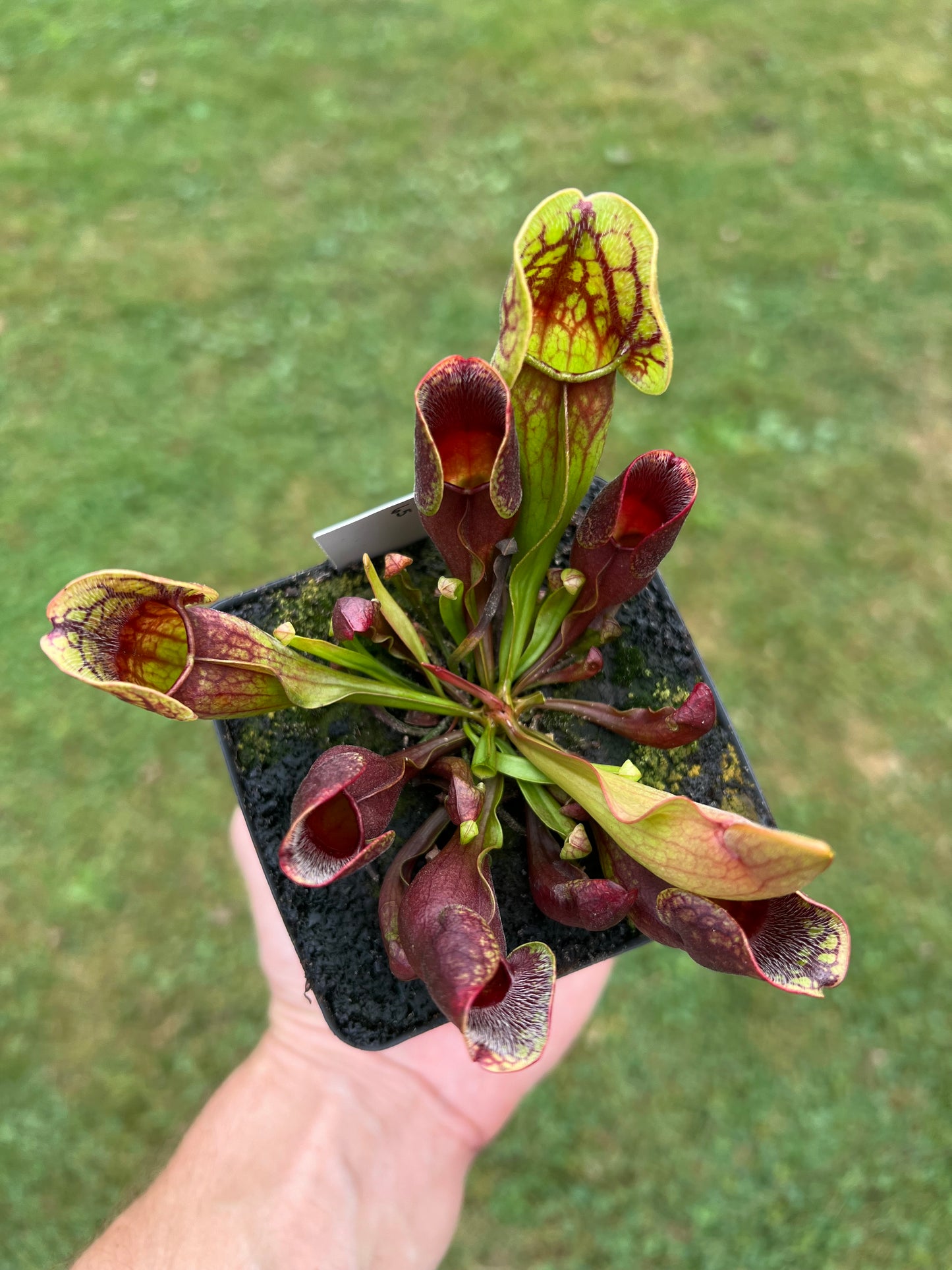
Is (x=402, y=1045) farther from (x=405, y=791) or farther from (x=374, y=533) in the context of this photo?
(x=374, y=533)

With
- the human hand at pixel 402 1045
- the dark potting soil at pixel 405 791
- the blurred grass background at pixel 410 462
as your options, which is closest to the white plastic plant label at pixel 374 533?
the dark potting soil at pixel 405 791

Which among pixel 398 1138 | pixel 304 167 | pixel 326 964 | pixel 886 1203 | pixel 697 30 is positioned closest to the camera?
pixel 326 964

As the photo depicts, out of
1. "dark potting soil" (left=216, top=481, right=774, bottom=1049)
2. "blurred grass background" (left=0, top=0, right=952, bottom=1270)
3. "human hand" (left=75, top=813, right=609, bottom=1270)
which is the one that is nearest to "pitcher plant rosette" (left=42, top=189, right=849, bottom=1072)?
"dark potting soil" (left=216, top=481, right=774, bottom=1049)

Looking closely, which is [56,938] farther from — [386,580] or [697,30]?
[697,30]

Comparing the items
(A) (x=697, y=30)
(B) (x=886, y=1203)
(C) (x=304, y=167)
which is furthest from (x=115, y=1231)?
(A) (x=697, y=30)

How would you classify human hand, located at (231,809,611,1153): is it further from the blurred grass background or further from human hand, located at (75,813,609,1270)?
the blurred grass background

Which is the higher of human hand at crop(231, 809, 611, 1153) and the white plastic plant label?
the white plastic plant label

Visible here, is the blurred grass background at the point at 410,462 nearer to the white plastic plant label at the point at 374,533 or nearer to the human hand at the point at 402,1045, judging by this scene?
the human hand at the point at 402,1045
